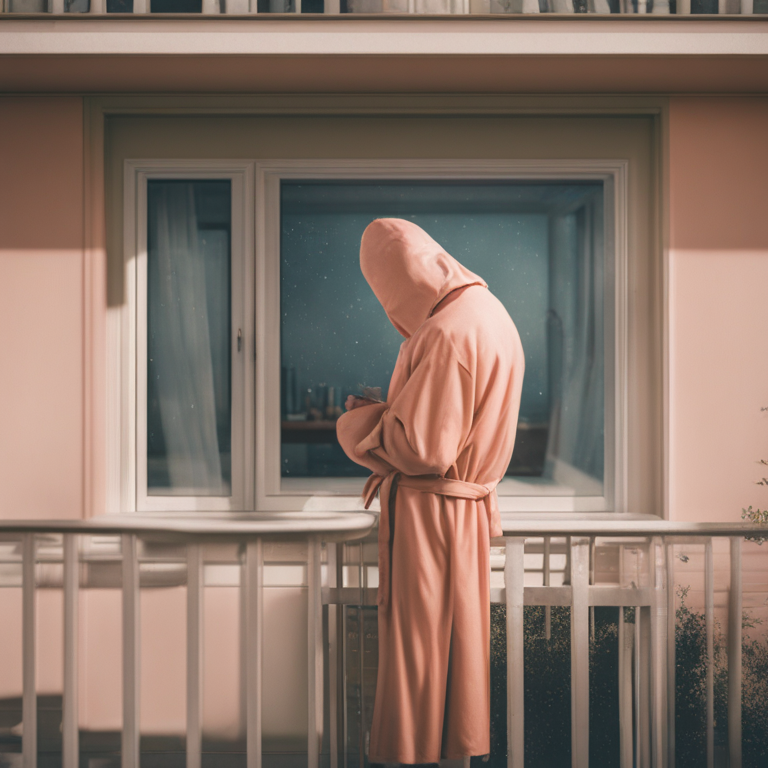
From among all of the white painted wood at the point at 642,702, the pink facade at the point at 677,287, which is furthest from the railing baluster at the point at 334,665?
the pink facade at the point at 677,287

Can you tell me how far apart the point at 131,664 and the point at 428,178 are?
202 centimetres

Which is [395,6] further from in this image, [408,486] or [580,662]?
[580,662]

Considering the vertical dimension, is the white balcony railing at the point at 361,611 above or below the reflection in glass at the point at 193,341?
below

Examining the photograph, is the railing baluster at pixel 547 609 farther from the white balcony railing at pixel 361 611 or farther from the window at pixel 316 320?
the window at pixel 316 320

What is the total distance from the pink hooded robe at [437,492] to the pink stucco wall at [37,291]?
4.50 ft

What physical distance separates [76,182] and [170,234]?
1.27 ft

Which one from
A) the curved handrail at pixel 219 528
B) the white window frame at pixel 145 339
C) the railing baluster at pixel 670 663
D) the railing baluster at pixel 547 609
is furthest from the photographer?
the white window frame at pixel 145 339

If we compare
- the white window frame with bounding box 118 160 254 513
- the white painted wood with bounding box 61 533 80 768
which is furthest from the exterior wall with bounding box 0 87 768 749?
the white painted wood with bounding box 61 533 80 768

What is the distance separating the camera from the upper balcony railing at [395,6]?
2227 mm

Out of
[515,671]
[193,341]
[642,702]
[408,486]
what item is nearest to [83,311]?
[193,341]

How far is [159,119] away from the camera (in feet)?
8.23

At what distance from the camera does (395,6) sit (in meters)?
2.26


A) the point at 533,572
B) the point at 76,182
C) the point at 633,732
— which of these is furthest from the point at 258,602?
the point at 76,182

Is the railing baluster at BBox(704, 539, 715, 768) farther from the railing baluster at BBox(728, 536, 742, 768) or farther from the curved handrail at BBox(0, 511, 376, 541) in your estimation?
the curved handrail at BBox(0, 511, 376, 541)
